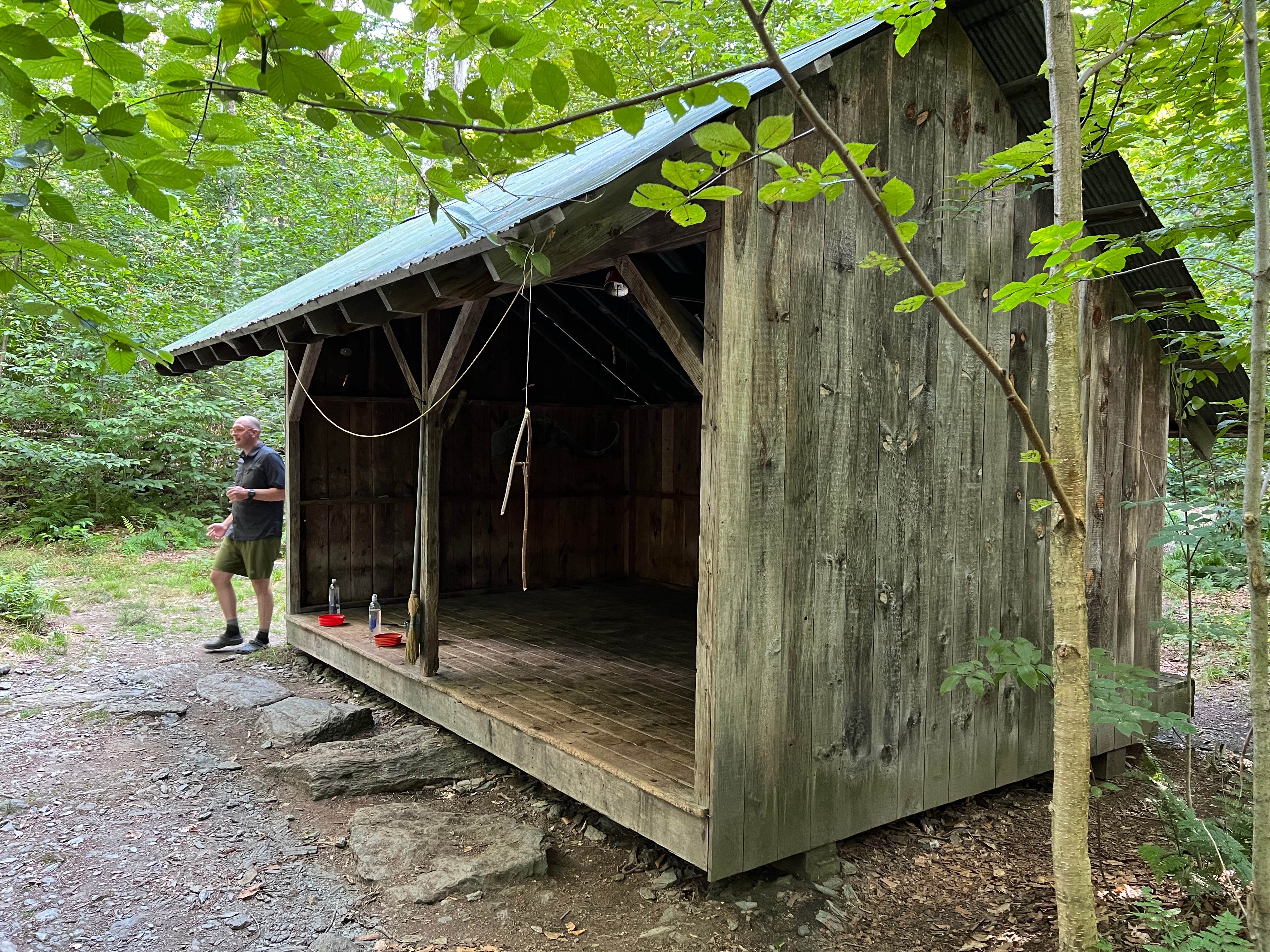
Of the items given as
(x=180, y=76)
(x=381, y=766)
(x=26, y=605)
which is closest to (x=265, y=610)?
(x=26, y=605)

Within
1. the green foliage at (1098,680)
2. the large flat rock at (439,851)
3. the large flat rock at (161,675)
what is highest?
the green foliage at (1098,680)

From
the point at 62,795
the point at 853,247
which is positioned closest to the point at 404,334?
the point at 62,795

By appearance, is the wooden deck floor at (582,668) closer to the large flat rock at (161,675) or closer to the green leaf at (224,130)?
the large flat rock at (161,675)

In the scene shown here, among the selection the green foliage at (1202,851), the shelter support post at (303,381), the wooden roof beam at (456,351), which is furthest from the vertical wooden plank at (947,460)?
the shelter support post at (303,381)

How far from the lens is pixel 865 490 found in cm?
329

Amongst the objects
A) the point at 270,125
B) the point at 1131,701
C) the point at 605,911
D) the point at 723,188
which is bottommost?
the point at 605,911

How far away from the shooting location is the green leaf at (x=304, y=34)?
1.42 metres

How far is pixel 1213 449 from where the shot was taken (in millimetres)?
5305

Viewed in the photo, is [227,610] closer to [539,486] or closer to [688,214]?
[539,486]

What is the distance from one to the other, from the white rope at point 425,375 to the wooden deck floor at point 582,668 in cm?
137

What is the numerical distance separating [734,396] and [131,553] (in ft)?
32.0

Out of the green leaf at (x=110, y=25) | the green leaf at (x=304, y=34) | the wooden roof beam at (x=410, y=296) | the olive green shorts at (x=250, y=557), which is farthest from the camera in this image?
the olive green shorts at (x=250, y=557)

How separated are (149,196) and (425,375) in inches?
125

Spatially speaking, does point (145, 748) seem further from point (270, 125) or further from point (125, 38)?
point (270, 125)
